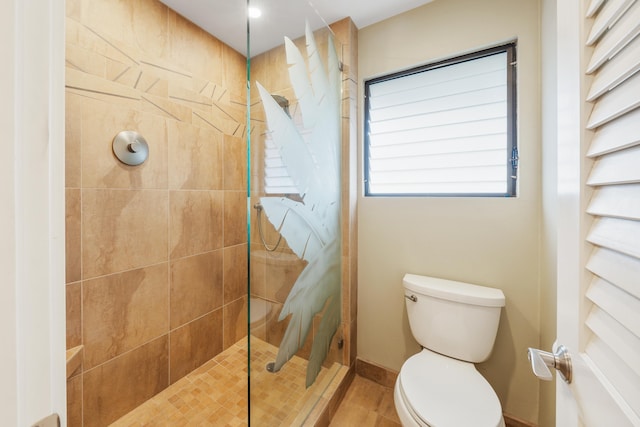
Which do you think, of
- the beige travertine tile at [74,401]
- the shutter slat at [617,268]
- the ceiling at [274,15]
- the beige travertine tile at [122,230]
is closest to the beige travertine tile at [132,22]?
the ceiling at [274,15]

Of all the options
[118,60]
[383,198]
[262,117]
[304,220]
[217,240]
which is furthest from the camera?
[217,240]

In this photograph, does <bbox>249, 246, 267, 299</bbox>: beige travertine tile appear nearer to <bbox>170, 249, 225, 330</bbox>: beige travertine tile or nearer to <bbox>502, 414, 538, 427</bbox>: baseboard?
<bbox>170, 249, 225, 330</bbox>: beige travertine tile

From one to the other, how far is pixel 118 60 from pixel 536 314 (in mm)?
2566

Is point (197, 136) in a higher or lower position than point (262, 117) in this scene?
higher

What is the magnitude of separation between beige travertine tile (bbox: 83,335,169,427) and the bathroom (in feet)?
0.17

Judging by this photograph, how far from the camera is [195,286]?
1708 mm

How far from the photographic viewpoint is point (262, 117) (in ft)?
2.97

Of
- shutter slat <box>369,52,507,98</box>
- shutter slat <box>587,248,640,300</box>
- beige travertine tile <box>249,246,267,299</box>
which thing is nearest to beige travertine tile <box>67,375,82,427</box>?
beige travertine tile <box>249,246,267,299</box>

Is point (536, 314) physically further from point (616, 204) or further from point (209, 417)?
point (209, 417)

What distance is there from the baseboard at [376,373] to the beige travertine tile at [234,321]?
0.99 meters

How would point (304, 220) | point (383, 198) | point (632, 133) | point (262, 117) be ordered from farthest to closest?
point (383, 198) → point (304, 220) → point (262, 117) → point (632, 133)

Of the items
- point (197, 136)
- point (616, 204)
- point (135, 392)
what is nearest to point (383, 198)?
point (616, 204)

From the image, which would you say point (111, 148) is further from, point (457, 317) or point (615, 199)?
point (457, 317)

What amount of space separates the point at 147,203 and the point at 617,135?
5.99 ft
